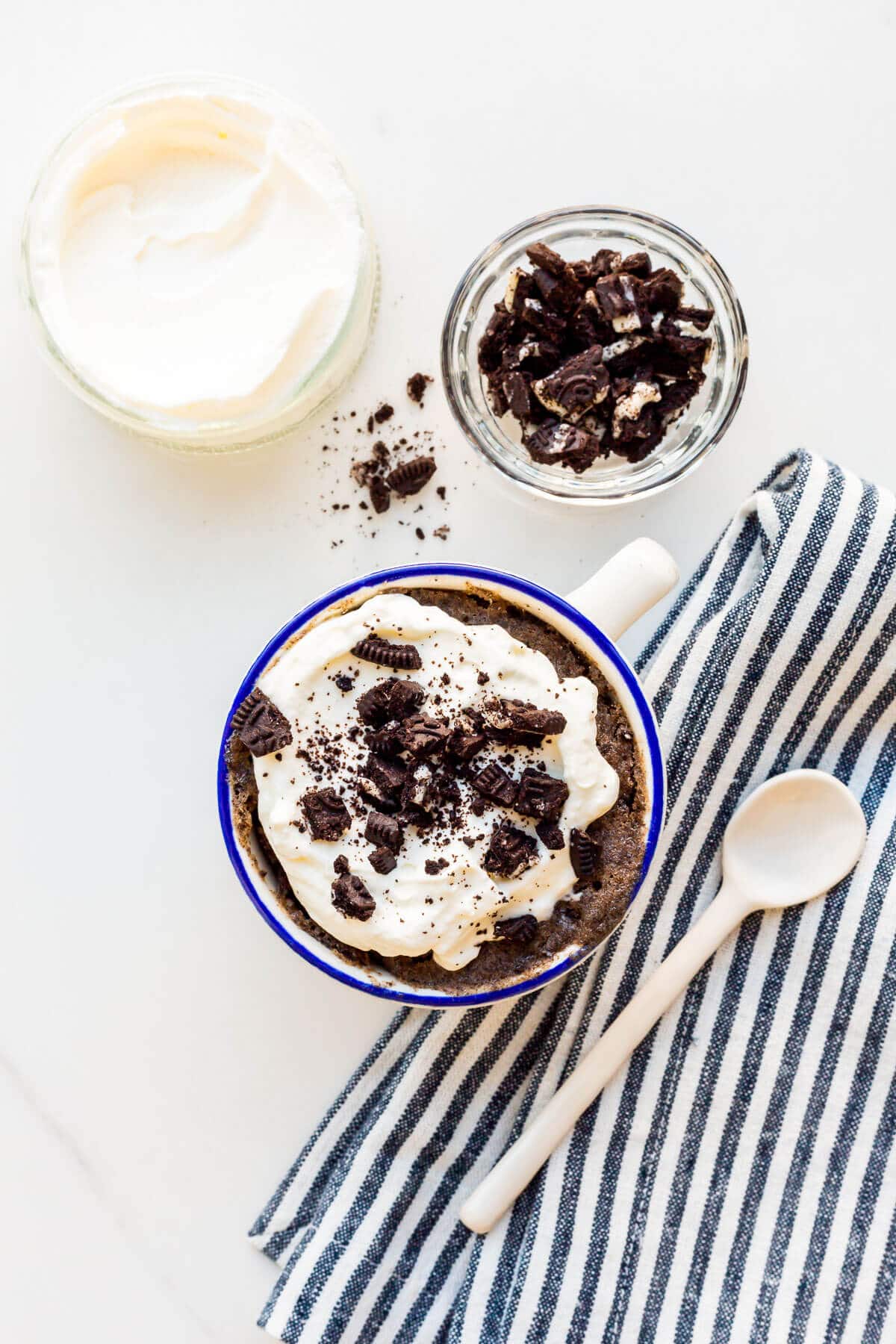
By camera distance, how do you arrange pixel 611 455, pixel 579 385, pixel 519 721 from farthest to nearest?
pixel 611 455 → pixel 579 385 → pixel 519 721

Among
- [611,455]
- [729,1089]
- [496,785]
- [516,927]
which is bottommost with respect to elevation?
[729,1089]

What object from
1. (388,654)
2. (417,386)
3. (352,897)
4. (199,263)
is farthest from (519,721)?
(199,263)

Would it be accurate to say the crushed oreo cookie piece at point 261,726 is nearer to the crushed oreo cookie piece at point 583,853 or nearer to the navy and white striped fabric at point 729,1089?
the crushed oreo cookie piece at point 583,853

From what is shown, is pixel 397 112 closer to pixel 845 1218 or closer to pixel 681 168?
pixel 681 168

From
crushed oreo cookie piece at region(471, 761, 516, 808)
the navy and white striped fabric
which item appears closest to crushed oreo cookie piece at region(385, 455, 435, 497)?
the navy and white striped fabric

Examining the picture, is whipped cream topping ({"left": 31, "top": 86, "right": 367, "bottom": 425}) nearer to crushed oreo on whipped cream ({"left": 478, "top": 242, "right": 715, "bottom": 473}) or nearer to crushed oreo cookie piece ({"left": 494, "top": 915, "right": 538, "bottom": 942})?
crushed oreo on whipped cream ({"left": 478, "top": 242, "right": 715, "bottom": 473})

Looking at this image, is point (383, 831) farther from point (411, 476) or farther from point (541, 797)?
point (411, 476)

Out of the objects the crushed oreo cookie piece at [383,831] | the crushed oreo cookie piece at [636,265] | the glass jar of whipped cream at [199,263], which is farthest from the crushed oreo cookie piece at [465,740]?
the crushed oreo cookie piece at [636,265]
